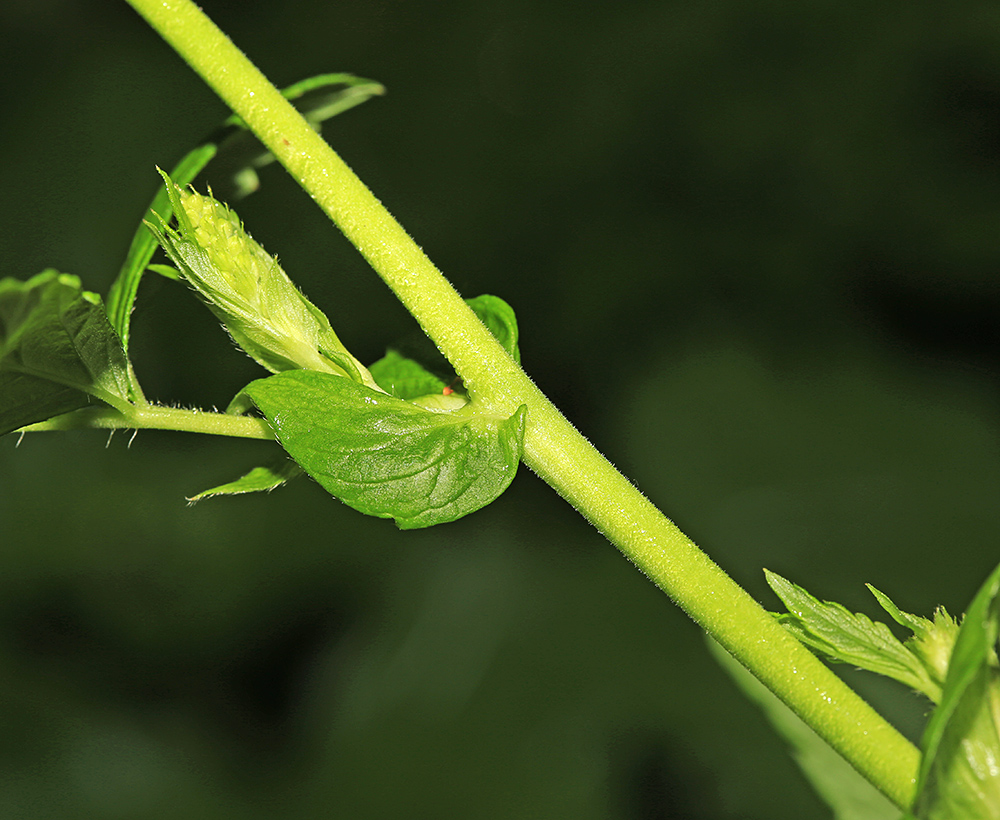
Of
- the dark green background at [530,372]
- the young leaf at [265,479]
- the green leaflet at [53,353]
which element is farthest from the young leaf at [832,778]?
the dark green background at [530,372]

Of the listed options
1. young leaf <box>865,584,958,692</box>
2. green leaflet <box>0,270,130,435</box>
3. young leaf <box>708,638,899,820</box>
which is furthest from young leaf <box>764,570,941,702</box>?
green leaflet <box>0,270,130,435</box>

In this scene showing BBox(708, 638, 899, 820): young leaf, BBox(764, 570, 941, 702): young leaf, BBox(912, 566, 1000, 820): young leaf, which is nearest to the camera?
BBox(912, 566, 1000, 820): young leaf

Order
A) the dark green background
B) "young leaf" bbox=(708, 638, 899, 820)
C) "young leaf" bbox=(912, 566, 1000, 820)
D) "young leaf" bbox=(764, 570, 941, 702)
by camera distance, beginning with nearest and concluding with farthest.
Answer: "young leaf" bbox=(912, 566, 1000, 820) → "young leaf" bbox=(764, 570, 941, 702) → "young leaf" bbox=(708, 638, 899, 820) → the dark green background

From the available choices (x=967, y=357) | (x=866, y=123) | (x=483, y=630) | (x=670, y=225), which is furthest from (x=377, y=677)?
(x=866, y=123)

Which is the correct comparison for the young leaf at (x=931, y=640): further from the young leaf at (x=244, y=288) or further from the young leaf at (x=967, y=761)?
the young leaf at (x=244, y=288)

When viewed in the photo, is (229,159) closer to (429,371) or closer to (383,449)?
(429,371)

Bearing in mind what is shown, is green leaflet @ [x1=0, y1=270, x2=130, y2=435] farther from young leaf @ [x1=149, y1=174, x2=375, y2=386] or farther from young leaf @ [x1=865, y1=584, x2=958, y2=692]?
young leaf @ [x1=865, y1=584, x2=958, y2=692]
